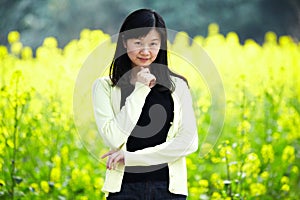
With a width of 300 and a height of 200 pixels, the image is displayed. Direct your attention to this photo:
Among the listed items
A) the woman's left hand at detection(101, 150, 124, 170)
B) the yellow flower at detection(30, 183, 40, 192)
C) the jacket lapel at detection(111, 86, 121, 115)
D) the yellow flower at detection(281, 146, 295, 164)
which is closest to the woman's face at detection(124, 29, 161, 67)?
the jacket lapel at detection(111, 86, 121, 115)

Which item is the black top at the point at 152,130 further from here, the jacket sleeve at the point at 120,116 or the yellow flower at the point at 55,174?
the yellow flower at the point at 55,174

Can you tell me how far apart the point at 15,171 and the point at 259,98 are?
1.31 m

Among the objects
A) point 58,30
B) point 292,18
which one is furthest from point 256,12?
point 58,30

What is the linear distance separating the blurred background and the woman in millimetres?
3418

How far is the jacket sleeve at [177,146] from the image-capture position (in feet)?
5.82

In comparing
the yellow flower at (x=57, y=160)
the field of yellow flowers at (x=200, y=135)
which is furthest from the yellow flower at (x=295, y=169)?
the yellow flower at (x=57, y=160)

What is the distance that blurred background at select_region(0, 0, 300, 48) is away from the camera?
5.62 metres

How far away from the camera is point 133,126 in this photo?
1.76 m

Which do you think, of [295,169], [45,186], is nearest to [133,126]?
[45,186]

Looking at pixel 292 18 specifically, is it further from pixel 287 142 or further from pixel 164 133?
pixel 164 133

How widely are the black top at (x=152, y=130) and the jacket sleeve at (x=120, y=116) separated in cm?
8

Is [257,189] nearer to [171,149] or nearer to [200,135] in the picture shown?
[200,135]

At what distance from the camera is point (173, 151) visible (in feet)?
5.88

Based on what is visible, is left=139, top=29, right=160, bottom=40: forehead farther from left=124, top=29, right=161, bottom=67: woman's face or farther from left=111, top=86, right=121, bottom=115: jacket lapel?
left=111, top=86, right=121, bottom=115: jacket lapel
